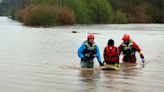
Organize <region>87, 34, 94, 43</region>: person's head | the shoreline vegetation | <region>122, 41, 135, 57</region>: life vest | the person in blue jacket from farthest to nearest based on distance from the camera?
the shoreline vegetation → <region>122, 41, 135, 57</region>: life vest → the person in blue jacket → <region>87, 34, 94, 43</region>: person's head

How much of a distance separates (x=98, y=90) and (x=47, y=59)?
10542mm

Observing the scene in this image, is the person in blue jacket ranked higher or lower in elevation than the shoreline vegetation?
higher

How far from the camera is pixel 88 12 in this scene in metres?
89.3

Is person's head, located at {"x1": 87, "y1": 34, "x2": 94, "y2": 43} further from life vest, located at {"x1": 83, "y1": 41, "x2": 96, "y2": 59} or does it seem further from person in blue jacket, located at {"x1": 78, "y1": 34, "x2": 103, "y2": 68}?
life vest, located at {"x1": 83, "y1": 41, "x2": 96, "y2": 59}

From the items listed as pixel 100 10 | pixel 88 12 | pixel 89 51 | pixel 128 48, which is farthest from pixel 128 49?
pixel 100 10

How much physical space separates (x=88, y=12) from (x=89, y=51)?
73323 mm

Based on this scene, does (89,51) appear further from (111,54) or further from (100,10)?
(100,10)

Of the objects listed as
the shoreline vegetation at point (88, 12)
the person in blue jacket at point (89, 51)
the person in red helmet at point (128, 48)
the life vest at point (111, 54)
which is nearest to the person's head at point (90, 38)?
the person in blue jacket at point (89, 51)

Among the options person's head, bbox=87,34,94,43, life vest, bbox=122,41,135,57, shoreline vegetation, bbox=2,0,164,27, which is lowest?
shoreline vegetation, bbox=2,0,164,27

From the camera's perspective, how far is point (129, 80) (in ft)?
46.3

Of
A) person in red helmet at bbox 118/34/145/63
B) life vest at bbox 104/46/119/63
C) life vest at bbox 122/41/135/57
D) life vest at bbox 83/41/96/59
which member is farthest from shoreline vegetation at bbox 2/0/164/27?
life vest at bbox 104/46/119/63

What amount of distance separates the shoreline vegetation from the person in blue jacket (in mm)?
56471

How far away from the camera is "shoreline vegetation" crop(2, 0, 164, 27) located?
2896 inches

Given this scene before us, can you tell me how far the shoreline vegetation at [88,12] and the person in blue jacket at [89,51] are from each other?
56471mm
